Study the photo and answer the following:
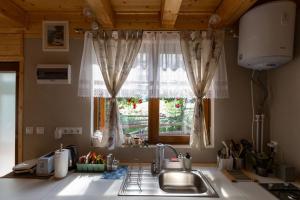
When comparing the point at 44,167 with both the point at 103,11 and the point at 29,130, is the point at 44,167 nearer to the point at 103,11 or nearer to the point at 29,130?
the point at 29,130

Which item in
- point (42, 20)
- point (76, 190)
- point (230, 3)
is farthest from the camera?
point (42, 20)

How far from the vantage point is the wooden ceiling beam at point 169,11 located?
1.70 meters

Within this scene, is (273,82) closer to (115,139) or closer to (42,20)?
(115,139)

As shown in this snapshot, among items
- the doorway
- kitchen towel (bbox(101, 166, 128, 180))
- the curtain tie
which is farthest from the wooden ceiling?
kitchen towel (bbox(101, 166, 128, 180))

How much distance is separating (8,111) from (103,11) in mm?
1445

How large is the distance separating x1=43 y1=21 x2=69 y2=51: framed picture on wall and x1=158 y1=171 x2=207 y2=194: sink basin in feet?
5.13

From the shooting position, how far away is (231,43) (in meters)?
2.23

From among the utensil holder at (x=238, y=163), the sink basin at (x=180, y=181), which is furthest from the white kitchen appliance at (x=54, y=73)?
the utensil holder at (x=238, y=163)

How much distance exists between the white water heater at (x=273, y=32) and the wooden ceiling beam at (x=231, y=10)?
92 mm

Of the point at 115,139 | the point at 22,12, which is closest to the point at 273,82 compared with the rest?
the point at 115,139

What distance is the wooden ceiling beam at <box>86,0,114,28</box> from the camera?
5.72 ft

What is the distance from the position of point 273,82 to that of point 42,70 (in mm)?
2220

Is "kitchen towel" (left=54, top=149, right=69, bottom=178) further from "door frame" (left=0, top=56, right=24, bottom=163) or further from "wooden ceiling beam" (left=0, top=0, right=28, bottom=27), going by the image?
"wooden ceiling beam" (left=0, top=0, right=28, bottom=27)

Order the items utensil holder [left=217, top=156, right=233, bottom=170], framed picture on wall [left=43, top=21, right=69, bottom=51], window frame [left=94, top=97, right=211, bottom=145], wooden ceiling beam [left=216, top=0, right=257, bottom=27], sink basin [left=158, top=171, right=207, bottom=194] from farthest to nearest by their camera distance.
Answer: window frame [left=94, top=97, right=211, bottom=145], framed picture on wall [left=43, top=21, right=69, bottom=51], utensil holder [left=217, top=156, right=233, bottom=170], sink basin [left=158, top=171, right=207, bottom=194], wooden ceiling beam [left=216, top=0, right=257, bottom=27]
